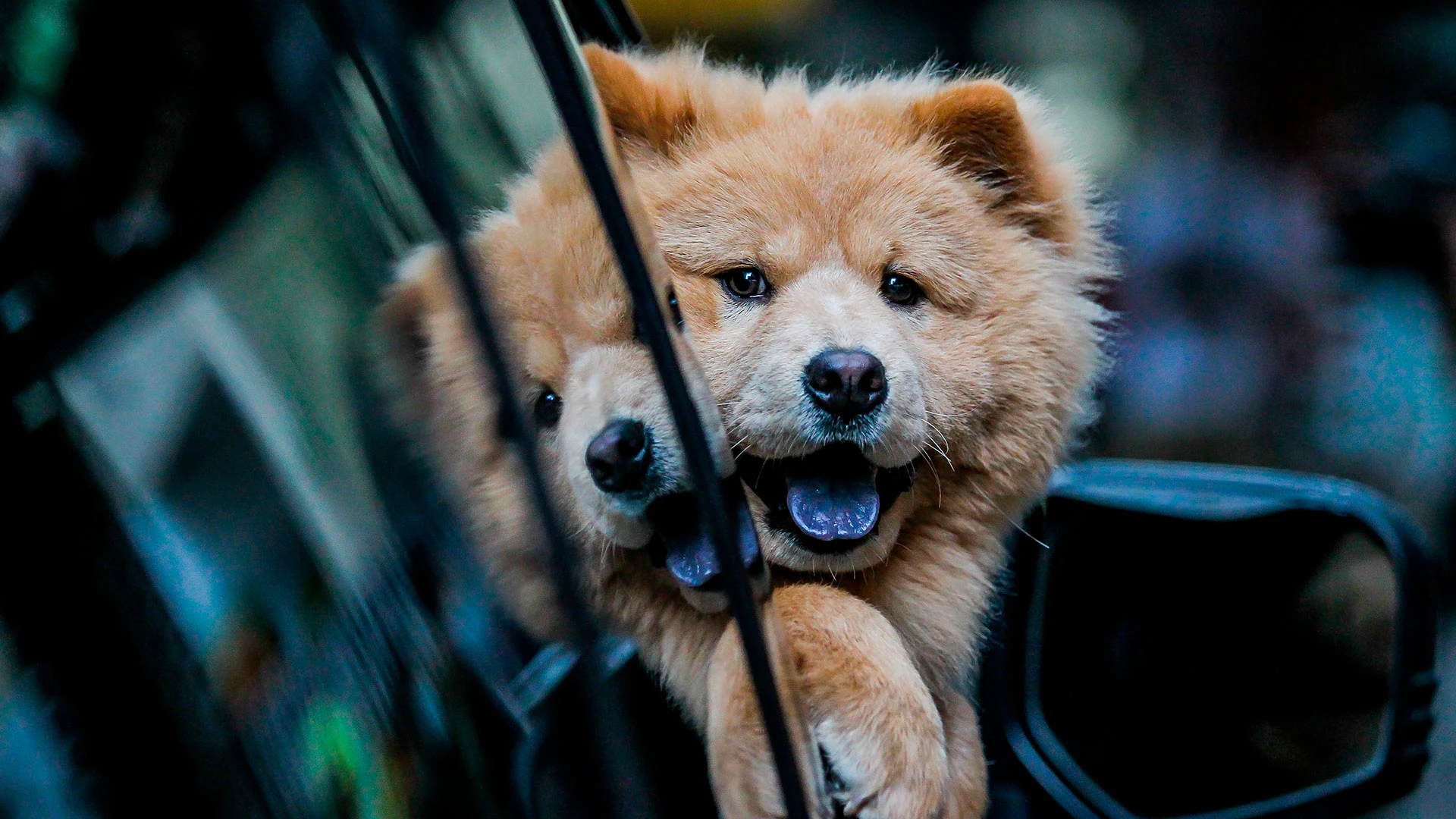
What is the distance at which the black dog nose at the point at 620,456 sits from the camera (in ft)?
3.07

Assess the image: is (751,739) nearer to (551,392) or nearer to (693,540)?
(693,540)

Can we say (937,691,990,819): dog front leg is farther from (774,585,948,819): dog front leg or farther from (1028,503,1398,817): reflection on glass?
(1028,503,1398,817): reflection on glass

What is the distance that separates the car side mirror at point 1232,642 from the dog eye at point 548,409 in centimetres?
89

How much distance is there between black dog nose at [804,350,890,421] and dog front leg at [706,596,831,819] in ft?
0.73

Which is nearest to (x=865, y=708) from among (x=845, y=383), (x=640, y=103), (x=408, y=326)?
(x=845, y=383)

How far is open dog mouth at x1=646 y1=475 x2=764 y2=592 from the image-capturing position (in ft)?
3.22

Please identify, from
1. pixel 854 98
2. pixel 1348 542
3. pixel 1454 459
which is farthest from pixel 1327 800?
pixel 1454 459

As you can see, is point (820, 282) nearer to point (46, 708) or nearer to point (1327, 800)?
point (46, 708)

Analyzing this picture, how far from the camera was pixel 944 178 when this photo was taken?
4.60ft

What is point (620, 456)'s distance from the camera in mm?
940

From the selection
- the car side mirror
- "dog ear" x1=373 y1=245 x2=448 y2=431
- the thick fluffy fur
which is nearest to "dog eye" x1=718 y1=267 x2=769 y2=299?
the thick fluffy fur

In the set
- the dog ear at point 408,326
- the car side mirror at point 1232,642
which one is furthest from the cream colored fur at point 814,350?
the car side mirror at point 1232,642

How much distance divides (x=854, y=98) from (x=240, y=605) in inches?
37.7

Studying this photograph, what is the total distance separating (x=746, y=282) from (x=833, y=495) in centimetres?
26
